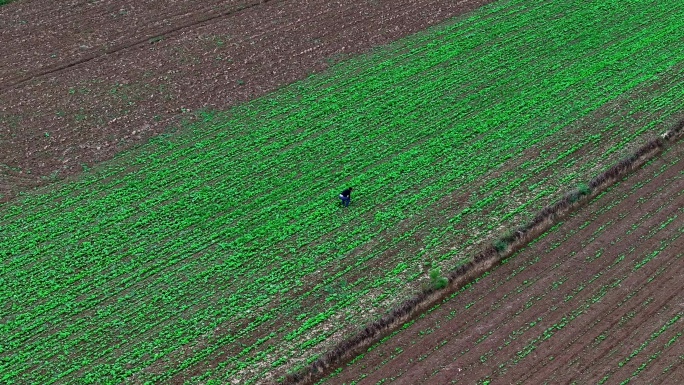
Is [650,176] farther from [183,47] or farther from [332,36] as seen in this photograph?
[183,47]

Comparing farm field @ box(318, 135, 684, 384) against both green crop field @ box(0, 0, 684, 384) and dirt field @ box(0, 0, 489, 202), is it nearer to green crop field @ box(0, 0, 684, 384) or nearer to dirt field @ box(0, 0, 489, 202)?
green crop field @ box(0, 0, 684, 384)

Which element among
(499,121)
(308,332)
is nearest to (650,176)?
(499,121)

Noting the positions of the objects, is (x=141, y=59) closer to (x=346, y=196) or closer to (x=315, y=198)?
(x=315, y=198)

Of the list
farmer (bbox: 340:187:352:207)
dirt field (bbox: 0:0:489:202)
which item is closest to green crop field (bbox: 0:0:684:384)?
farmer (bbox: 340:187:352:207)

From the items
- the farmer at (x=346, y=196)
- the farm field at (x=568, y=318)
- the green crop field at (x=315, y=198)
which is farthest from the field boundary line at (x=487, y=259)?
the farmer at (x=346, y=196)

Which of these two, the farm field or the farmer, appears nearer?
the farm field

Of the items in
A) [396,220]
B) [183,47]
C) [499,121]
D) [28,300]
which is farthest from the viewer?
[183,47]
